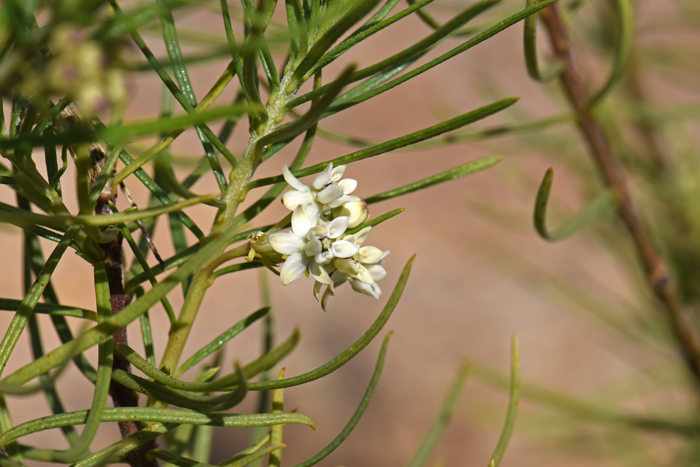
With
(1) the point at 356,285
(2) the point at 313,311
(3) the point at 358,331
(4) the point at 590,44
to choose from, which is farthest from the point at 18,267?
(1) the point at 356,285

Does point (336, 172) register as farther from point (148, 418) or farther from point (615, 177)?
point (615, 177)

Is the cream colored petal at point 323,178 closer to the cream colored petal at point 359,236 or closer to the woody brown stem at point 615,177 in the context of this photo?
the cream colored petal at point 359,236

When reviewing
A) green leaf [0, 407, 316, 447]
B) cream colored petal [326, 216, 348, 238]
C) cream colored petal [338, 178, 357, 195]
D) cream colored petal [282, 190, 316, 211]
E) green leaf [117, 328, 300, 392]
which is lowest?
green leaf [0, 407, 316, 447]

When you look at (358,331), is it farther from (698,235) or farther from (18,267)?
(698,235)

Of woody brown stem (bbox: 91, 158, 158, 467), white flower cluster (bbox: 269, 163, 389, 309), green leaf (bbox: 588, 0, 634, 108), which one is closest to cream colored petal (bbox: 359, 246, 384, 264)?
white flower cluster (bbox: 269, 163, 389, 309)

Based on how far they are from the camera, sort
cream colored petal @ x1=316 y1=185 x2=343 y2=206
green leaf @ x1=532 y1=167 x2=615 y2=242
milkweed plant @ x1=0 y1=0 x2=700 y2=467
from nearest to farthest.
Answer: milkweed plant @ x1=0 y1=0 x2=700 y2=467 → cream colored petal @ x1=316 y1=185 x2=343 y2=206 → green leaf @ x1=532 y1=167 x2=615 y2=242

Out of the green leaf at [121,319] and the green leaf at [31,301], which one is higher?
the green leaf at [31,301]

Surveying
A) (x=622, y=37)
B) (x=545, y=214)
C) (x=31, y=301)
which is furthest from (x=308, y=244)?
(x=622, y=37)

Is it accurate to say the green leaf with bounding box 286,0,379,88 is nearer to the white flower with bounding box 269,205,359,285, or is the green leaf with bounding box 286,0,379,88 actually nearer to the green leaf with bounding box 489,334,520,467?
the white flower with bounding box 269,205,359,285

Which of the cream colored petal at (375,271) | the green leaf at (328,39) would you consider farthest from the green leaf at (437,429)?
the green leaf at (328,39)
